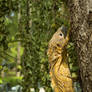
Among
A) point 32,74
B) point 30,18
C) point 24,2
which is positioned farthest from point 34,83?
point 24,2

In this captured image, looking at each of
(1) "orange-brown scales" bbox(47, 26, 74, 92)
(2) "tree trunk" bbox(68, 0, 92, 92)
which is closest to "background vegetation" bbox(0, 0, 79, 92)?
(1) "orange-brown scales" bbox(47, 26, 74, 92)

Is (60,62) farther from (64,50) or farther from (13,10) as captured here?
(13,10)

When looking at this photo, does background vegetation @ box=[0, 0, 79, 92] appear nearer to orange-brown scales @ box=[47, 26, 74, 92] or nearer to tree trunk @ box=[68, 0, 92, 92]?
orange-brown scales @ box=[47, 26, 74, 92]

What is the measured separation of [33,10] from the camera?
12.7ft

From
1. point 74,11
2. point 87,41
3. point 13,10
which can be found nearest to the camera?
point 87,41

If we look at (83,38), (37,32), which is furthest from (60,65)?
(37,32)

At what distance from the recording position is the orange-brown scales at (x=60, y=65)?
2512 mm

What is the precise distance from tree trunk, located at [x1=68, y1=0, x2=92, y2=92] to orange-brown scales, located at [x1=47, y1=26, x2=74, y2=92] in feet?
1.15

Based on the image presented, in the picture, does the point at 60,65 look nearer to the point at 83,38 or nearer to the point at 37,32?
the point at 83,38

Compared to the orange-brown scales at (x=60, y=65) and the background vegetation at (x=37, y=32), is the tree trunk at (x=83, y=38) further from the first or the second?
the background vegetation at (x=37, y=32)

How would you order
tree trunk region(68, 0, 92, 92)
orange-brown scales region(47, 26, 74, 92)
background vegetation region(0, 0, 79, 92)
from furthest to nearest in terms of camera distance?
background vegetation region(0, 0, 79, 92), orange-brown scales region(47, 26, 74, 92), tree trunk region(68, 0, 92, 92)

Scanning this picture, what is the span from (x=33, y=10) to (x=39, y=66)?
117 cm

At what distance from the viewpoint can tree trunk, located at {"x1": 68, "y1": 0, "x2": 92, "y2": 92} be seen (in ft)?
6.66

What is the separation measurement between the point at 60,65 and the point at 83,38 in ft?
1.97
